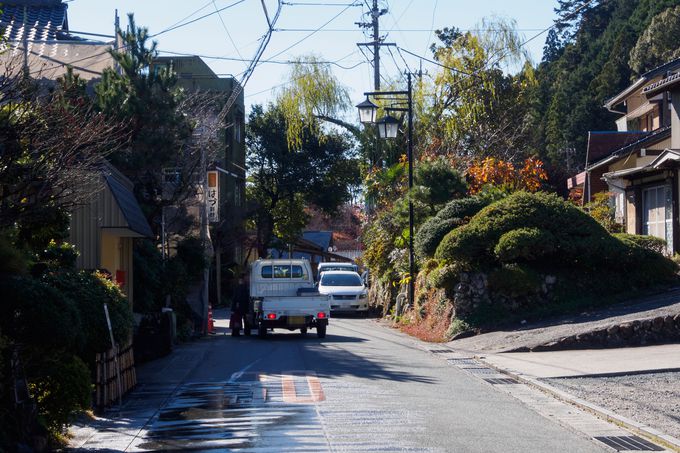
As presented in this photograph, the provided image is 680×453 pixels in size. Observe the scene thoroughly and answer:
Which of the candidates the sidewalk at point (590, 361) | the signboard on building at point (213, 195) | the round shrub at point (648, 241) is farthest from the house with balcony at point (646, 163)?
the signboard on building at point (213, 195)

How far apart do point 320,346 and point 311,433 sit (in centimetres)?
1141

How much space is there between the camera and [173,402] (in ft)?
41.9

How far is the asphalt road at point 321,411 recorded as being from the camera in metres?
9.45

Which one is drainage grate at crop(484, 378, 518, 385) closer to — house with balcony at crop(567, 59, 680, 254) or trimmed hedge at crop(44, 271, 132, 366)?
trimmed hedge at crop(44, 271, 132, 366)

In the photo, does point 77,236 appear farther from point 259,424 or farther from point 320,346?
point 259,424

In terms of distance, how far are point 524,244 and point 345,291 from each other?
47.7 ft

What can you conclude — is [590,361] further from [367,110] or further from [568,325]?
[367,110]

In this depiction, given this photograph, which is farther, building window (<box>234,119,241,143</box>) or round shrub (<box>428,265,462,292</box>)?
building window (<box>234,119,241,143</box>)

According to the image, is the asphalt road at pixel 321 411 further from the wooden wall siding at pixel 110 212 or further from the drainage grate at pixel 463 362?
the wooden wall siding at pixel 110 212

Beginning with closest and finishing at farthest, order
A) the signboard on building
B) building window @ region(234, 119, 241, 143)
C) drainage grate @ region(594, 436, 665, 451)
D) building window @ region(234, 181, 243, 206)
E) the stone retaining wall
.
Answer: drainage grate @ region(594, 436, 665, 451) → the stone retaining wall → the signboard on building → building window @ region(234, 181, 243, 206) → building window @ region(234, 119, 241, 143)

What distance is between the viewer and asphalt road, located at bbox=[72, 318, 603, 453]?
945 cm

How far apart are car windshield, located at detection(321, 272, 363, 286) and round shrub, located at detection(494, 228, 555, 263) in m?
14.7

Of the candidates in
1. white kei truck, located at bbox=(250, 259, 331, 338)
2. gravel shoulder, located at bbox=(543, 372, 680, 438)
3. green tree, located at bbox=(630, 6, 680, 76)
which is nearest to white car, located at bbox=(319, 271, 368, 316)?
white kei truck, located at bbox=(250, 259, 331, 338)

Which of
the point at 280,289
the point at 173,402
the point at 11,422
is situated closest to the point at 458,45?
the point at 280,289
